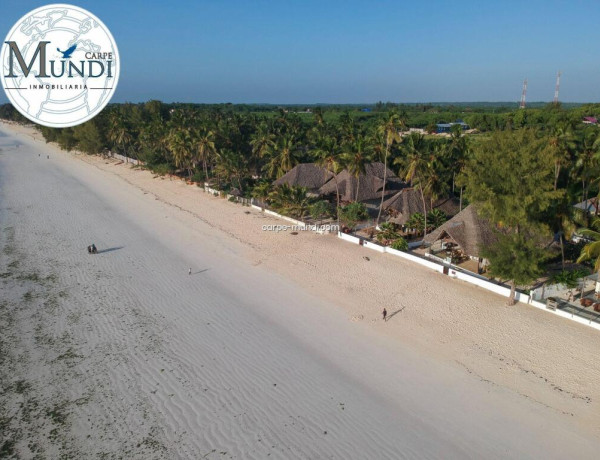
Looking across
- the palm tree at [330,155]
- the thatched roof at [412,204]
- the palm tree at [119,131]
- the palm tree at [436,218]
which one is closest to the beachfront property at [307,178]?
the palm tree at [330,155]

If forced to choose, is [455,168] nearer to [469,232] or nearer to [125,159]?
[469,232]

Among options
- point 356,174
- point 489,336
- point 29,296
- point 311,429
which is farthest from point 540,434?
point 29,296

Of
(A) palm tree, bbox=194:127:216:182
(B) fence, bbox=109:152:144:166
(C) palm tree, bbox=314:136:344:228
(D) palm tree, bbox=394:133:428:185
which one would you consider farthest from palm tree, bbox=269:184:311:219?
(B) fence, bbox=109:152:144:166

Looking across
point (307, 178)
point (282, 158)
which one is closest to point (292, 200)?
point (307, 178)

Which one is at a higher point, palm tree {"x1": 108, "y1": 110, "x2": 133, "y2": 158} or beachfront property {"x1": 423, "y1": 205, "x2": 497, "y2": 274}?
palm tree {"x1": 108, "y1": 110, "x2": 133, "y2": 158}

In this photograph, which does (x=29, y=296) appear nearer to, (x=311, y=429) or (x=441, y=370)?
(x=311, y=429)

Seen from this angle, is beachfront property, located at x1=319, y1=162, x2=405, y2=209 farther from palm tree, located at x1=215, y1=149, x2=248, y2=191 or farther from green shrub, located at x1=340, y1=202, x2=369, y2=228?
palm tree, located at x1=215, y1=149, x2=248, y2=191
